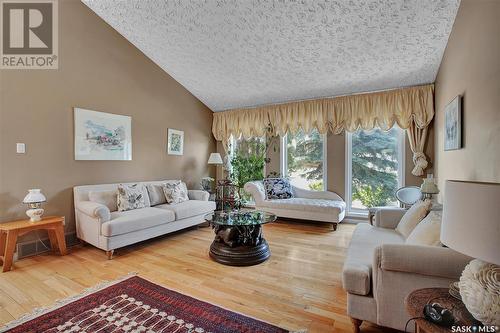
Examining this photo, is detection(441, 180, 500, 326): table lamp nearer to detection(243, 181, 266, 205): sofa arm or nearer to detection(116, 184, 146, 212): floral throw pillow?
detection(116, 184, 146, 212): floral throw pillow

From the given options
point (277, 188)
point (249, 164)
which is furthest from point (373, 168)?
point (249, 164)

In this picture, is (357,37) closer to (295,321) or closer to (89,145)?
(295,321)

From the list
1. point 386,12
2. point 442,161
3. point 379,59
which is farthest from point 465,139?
point 379,59

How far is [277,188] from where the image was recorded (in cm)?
493

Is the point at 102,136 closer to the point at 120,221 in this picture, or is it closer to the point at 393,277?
the point at 120,221

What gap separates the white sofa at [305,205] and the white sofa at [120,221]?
4.08ft

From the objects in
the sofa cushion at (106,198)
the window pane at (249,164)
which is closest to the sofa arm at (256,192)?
the window pane at (249,164)

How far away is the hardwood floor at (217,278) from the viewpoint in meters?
1.94

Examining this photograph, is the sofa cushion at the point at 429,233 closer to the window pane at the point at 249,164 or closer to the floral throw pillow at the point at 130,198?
the floral throw pillow at the point at 130,198

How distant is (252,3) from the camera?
2.84 m

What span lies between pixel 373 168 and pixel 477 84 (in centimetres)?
282

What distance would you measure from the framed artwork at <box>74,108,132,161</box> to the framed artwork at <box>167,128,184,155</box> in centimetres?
84

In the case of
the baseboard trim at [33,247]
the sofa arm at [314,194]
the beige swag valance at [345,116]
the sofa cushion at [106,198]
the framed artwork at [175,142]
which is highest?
the beige swag valance at [345,116]

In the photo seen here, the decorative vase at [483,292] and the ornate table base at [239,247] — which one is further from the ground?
the decorative vase at [483,292]
